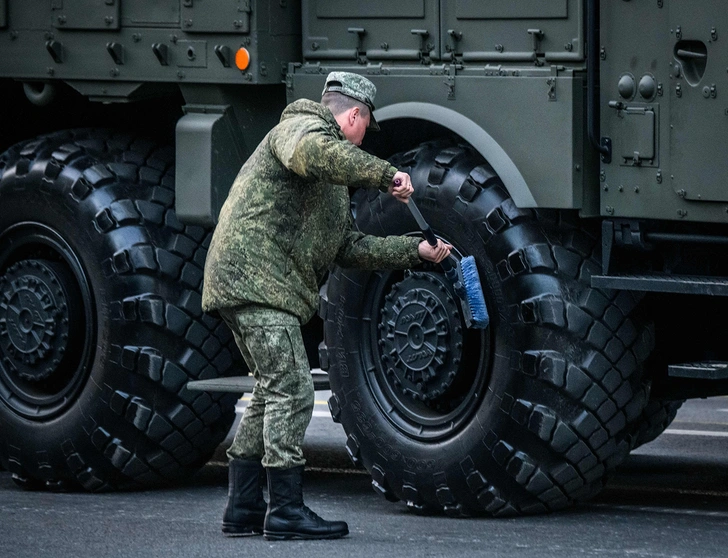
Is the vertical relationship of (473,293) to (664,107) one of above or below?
below

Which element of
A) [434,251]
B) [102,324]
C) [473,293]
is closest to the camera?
[434,251]

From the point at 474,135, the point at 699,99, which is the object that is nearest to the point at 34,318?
the point at 474,135

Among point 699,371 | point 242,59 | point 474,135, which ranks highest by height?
point 242,59

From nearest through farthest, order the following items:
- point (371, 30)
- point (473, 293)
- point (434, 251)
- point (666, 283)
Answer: point (666, 283)
point (434, 251)
point (473, 293)
point (371, 30)

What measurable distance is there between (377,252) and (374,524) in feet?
3.64

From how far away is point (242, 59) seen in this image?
305 inches

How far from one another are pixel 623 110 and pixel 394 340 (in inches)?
53.4

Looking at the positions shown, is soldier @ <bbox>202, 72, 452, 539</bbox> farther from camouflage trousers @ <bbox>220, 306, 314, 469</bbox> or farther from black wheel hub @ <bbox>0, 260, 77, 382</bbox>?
black wheel hub @ <bbox>0, 260, 77, 382</bbox>

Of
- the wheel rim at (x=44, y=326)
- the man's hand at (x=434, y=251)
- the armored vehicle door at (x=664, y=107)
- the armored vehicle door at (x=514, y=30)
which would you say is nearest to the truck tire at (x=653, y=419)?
the armored vehicle door at (x=664, y=107)

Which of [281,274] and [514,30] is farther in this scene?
[514,30]

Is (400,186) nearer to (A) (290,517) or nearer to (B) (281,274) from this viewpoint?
(B) (281,274)

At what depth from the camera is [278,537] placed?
6855mm

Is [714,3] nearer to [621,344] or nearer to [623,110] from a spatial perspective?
[623,110]

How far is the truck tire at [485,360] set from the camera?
22.8ft
